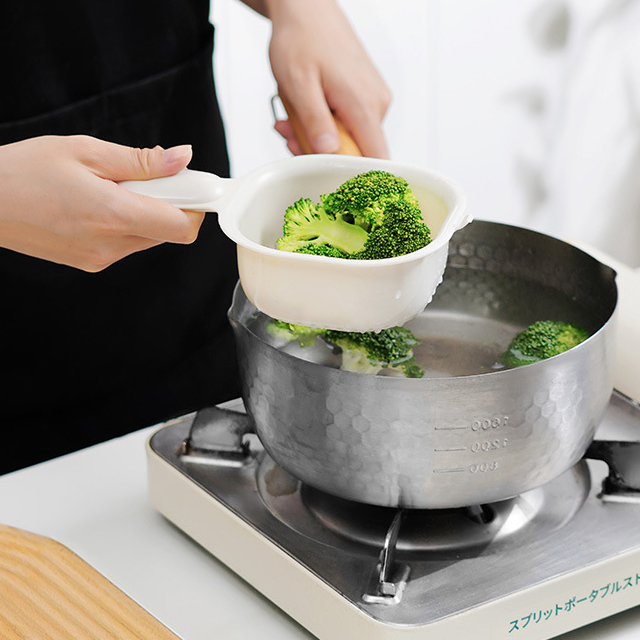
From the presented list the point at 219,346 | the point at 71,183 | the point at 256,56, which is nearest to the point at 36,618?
the point at 71,183

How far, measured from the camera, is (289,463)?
873 mm

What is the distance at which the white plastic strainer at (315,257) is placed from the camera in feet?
2.54

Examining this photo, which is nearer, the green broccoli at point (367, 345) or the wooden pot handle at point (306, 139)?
the green broccoli at point (367, 345)

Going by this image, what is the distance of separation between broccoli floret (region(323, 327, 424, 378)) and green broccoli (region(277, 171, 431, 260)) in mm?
101

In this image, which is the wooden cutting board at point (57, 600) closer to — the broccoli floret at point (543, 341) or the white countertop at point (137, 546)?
the white countertop at point (137, 546)

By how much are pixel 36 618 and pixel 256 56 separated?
167 centimetres


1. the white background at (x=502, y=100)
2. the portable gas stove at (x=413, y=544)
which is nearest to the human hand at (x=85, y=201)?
the portable gas stove at (x=413, y=544)

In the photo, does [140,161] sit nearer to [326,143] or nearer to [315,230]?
[315,230]

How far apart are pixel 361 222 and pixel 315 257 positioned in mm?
127

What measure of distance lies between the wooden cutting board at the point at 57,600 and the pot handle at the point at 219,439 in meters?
0.16

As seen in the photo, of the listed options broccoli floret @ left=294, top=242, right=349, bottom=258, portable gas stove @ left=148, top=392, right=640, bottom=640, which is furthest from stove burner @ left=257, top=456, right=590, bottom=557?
broccoli floret @ left=294, top=242, right=349, bottom=258

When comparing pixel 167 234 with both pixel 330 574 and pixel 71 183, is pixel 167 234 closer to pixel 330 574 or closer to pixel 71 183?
pixel 71 183

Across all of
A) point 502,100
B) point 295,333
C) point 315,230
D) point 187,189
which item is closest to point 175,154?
point 187,189

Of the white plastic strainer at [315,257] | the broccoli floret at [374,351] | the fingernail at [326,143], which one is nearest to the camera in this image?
the white plastic strainer at [315,257]
